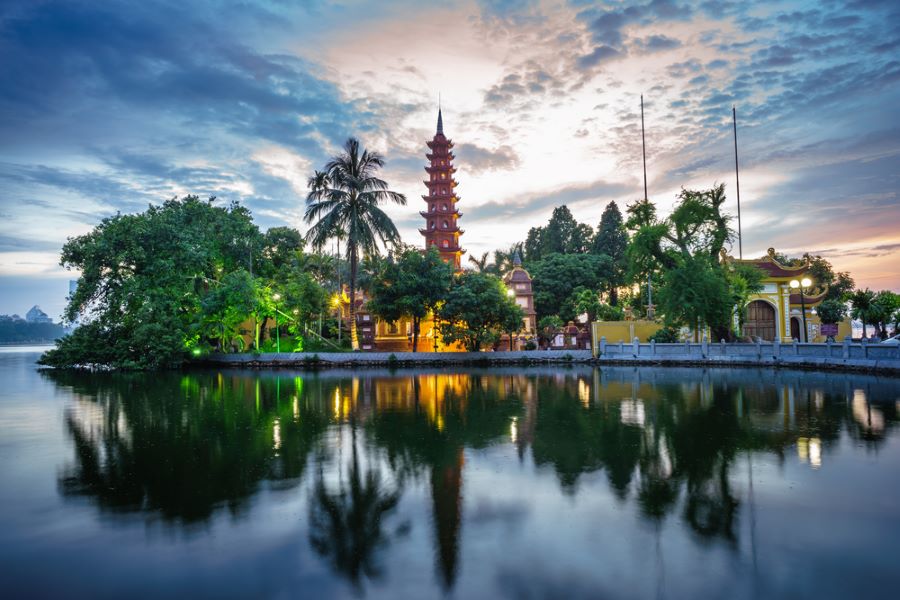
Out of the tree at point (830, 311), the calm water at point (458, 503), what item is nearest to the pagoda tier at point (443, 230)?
the tree at point (830, 311)

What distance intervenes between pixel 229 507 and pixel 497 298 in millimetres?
27368

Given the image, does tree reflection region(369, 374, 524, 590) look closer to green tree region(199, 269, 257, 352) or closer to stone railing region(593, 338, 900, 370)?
stone railing region(593, 338, 900, 370)

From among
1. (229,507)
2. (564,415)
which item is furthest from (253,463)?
(564,415)

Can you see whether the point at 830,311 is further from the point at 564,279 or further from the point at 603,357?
the point at 564,279

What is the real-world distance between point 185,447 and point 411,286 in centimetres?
2331

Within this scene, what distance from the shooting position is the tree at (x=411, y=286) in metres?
33.2

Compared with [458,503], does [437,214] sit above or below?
above

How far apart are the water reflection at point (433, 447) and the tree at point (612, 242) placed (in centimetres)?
3362

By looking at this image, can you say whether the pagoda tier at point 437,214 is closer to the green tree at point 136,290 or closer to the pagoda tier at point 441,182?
the pagoda tier at point 441,182

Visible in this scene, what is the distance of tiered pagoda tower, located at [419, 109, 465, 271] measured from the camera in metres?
47.2

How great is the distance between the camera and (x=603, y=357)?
3306 centimetres

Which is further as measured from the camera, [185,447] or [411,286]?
[411,286]

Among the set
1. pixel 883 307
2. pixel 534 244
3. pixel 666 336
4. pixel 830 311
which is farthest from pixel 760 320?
pixel 534 244

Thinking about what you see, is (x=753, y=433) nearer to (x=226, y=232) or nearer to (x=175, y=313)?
(x=175, y=313)
